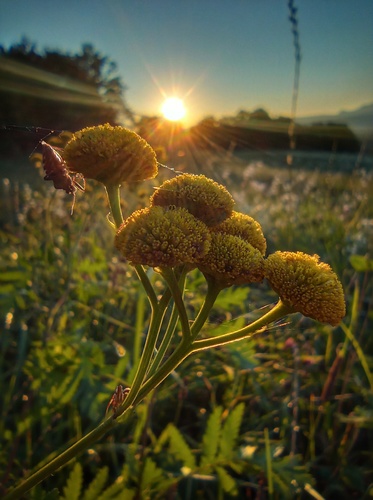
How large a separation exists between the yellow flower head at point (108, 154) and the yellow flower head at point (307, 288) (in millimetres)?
476

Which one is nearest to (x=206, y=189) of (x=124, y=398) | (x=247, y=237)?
(x=247, y=237)

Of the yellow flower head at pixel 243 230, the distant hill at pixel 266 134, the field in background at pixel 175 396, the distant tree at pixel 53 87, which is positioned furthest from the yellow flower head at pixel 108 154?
the distant tree at pixel 53 87

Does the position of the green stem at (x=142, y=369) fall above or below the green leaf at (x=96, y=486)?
above

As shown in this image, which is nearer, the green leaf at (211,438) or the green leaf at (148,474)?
the green leaf at (148,474)

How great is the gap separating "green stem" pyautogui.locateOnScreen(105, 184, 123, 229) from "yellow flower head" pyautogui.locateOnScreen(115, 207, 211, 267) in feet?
0.46

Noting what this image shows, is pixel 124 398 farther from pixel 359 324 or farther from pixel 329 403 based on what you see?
pixel 359 324

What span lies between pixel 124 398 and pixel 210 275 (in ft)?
1.36

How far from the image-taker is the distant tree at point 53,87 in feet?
60.3

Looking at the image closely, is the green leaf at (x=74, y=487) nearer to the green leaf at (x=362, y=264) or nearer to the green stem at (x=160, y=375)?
the green stem at (x=160, y=375)

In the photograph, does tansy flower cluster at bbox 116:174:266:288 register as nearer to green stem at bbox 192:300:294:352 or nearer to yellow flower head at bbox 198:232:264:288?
yellow flower head at bbox 198:232:264:288

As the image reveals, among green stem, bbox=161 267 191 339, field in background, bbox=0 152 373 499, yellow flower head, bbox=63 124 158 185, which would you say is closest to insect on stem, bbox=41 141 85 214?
yellow flower head, bbox=63 124 158 185

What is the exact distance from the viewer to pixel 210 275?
1246 millimetres

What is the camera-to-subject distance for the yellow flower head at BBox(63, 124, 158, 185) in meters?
1.21

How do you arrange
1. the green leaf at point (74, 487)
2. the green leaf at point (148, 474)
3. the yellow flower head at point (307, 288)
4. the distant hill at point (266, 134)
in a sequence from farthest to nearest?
the distant hill at point (266, 134)
the green leaf at point (148, 474)
the green leaf at point (74, 487)
the yellow flower head at point (307, 288)
